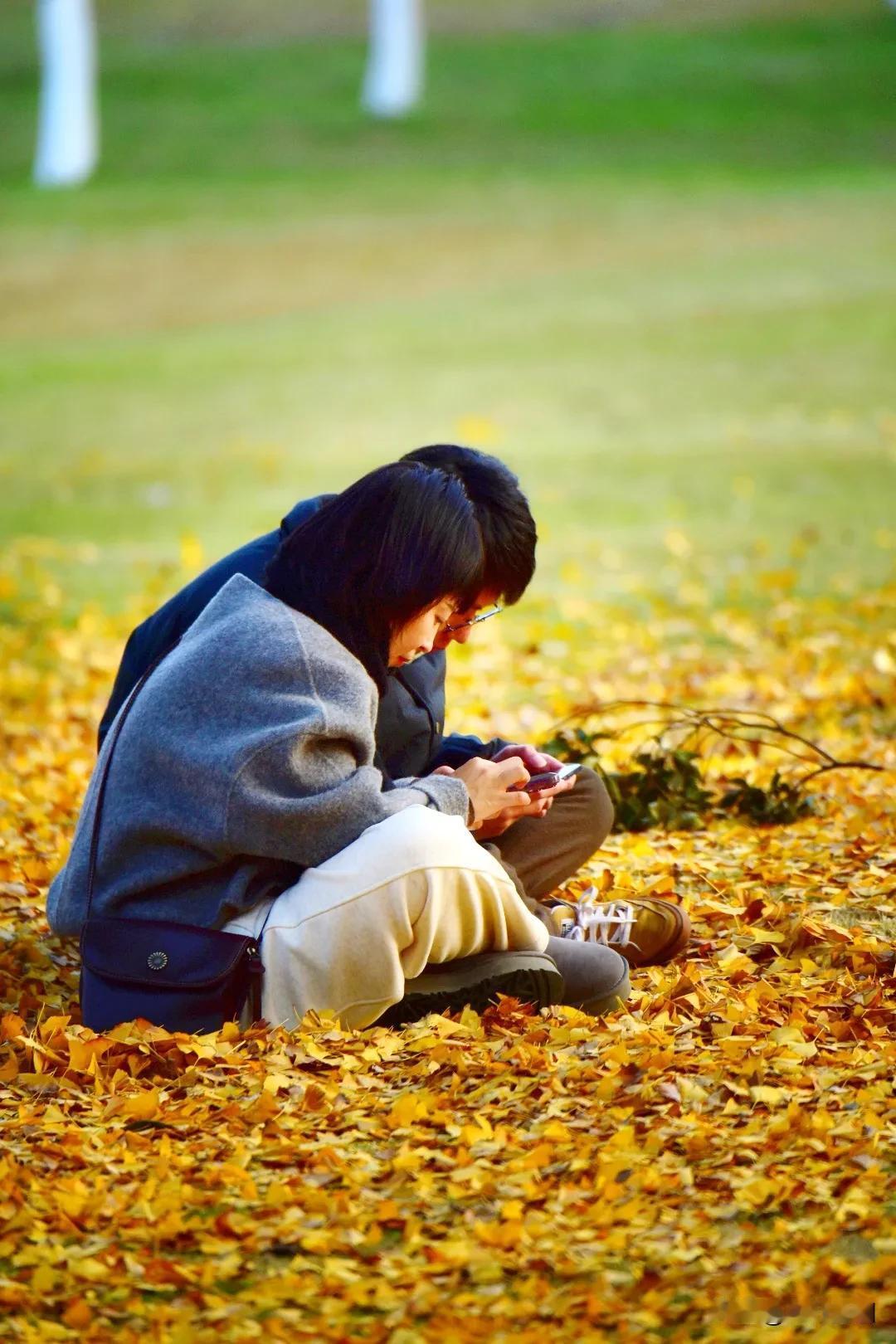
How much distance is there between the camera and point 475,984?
396 cm

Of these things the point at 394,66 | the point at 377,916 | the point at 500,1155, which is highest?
the point at 394,66

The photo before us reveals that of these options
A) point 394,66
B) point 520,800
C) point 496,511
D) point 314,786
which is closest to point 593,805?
point 520,800

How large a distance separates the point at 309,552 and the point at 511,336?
1501 cm

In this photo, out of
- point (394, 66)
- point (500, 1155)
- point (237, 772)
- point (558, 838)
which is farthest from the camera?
point (394, 66)

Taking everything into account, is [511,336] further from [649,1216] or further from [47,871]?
[649,1216]

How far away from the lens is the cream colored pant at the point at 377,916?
368 centimetres

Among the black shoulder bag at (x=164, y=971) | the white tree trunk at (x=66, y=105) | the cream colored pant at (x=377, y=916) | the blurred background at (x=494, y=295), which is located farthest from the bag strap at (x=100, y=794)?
the white tree trunk at (x=66, y=105)

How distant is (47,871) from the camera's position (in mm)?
5383

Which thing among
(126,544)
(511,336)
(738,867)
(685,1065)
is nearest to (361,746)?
(685,1065)

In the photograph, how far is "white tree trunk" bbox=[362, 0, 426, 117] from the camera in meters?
30.2

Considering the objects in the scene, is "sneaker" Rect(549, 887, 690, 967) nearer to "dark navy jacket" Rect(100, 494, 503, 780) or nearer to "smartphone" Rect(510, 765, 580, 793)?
"smartphone" Rect(510, 765, 580, 793)

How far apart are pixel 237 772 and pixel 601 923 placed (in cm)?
115

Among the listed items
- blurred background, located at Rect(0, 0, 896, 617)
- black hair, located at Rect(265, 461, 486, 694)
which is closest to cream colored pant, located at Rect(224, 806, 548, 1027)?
black hair, located at Rect(265, 461, 486, 694)

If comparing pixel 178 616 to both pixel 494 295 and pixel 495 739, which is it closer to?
pixel 495 739
